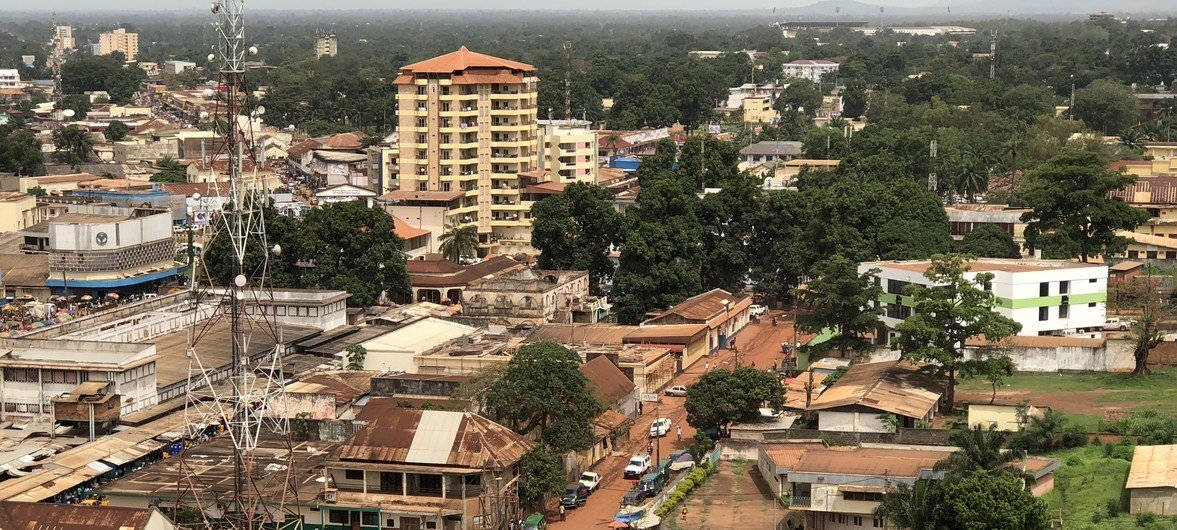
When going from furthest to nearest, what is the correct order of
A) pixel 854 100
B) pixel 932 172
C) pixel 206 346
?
1. pixel 854 100
2. pixel 932 172
3. pixel 206 346

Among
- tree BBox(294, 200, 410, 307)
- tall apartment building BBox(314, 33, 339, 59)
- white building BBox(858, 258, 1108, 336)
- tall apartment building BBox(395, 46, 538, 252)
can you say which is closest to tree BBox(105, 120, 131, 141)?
tall apartment building BBox(395, 46, 538, 252)

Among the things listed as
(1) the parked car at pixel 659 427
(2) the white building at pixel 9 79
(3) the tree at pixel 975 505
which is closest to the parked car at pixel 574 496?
(1) the parked car at pixel 659 427

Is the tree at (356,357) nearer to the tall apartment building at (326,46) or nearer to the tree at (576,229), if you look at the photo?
the tree at (576,229)

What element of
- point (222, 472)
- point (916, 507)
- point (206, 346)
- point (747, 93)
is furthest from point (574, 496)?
point (747, 93)

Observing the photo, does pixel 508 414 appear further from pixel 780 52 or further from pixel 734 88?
pixel 780 52

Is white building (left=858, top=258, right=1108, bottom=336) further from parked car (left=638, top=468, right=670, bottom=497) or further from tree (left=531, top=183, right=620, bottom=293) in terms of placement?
tree (left=531, top=183, right=620, bottom=293)

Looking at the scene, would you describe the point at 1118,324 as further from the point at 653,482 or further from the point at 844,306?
the point at 653,482

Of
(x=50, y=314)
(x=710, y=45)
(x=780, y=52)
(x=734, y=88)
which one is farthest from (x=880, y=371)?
(x=710, y=45)
